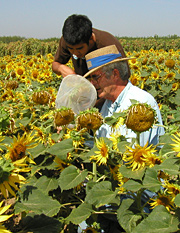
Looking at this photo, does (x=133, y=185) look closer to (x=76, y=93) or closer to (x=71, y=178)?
(x=71, y=178)

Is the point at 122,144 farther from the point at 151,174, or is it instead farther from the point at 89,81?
the point at 89,81

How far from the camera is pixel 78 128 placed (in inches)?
60.7

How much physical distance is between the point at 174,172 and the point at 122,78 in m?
1.13

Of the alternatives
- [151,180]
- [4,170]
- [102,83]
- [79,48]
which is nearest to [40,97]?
[102,83]

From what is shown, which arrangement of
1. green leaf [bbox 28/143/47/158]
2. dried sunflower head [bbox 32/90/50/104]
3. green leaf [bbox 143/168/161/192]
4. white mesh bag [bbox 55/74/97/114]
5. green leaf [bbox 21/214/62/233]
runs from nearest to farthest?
green leaf [bbox 21/214/62/233] < green leaf [bbox 143/168/161/192] < green leaf [bbox 28/143/47/158] < white mesh bag [bbox 55/74/97/114] < dried sunflower head [bbox 32/90/50/104]

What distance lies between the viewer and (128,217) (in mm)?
1214

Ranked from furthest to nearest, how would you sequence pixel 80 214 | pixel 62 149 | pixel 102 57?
pixel 102 57 → pixel 62 149 → pixel 80 214

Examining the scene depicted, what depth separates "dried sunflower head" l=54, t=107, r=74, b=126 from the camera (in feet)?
5.01

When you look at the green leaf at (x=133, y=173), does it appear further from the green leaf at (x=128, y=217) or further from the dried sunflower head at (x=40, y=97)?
the dried sunflower head at (x=40, y=97)

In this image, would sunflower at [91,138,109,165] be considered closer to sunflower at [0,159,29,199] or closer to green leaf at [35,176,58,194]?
green leaf at [35,176,58,194]

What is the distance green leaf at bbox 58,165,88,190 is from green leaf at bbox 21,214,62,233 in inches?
16.0

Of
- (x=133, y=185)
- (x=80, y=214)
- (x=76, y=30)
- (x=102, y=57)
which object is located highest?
(x=76, y=30)

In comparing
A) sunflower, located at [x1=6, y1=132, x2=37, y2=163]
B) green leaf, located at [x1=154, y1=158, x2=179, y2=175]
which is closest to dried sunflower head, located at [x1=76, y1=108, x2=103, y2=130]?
sunflower, located at [x1=6, y1=132, x2=37, y2=163]

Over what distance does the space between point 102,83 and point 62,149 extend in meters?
0.66
